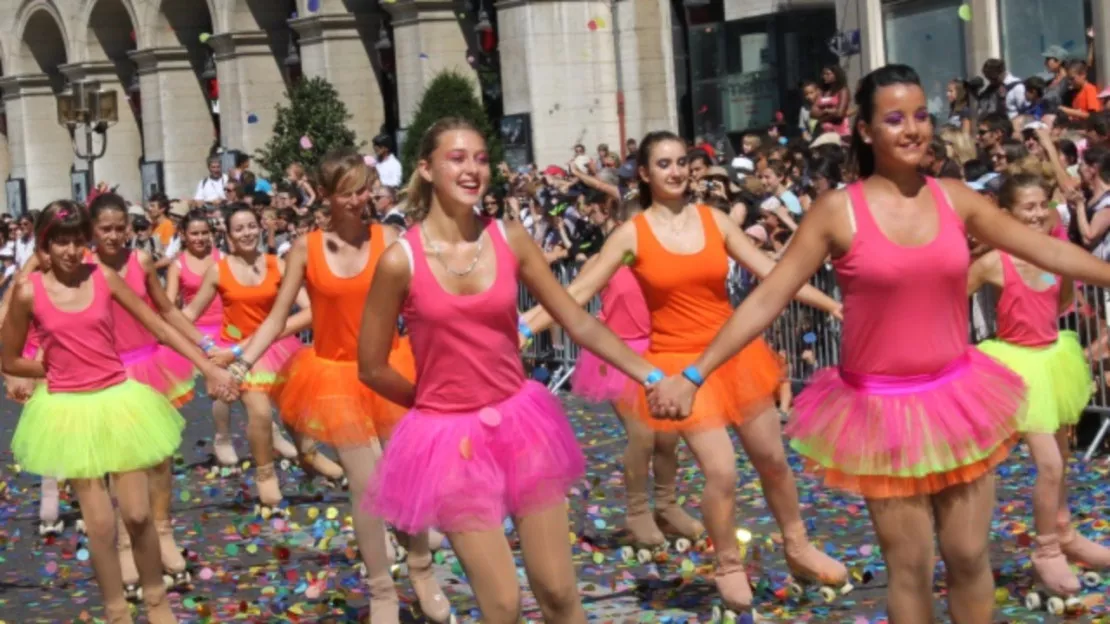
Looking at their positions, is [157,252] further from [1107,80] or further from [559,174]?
[1107,80]

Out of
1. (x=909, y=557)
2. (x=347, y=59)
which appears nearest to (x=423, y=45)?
(x=347, y=59)

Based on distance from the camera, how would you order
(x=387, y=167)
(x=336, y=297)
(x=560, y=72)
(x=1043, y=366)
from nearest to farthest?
(x=1043, y=366) < (x=336, y=297) < (x=387, y=167) < (x=560, y=72)

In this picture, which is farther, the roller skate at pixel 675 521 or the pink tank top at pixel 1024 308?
the roller skate at pixel 675 521

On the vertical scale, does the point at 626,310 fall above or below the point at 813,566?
above

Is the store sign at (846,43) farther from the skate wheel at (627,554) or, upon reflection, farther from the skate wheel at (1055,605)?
the skate wheel at (1055,605)

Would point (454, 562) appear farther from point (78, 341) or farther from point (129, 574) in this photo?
point (78, 341)

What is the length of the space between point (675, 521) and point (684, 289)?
177 centimetres

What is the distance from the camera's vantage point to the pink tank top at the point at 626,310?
1125 cm

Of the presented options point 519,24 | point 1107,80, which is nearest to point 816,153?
point 1107,80

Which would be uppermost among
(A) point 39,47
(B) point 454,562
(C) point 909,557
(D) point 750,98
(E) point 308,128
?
(A) point 39,47

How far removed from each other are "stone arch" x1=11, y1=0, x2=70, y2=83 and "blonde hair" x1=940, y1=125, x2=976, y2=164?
33359 millimetres

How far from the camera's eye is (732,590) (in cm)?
842

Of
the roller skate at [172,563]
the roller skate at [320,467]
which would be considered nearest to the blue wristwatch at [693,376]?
the roller skate at [172,563]

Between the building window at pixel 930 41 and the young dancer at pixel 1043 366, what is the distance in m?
10.9
